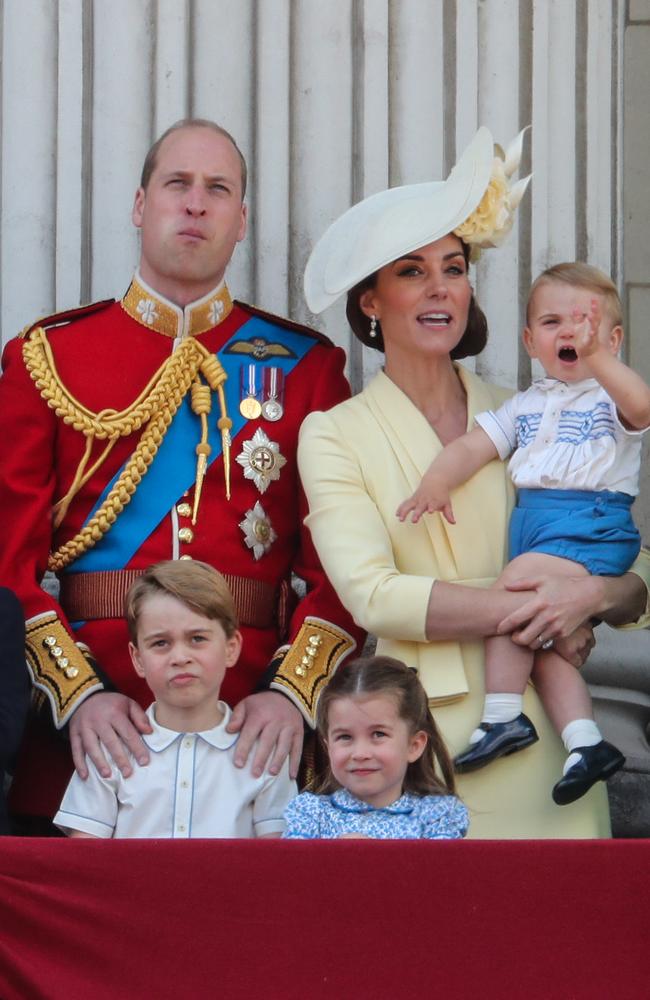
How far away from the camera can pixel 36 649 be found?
401 cm

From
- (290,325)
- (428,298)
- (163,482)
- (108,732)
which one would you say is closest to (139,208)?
(290,325)

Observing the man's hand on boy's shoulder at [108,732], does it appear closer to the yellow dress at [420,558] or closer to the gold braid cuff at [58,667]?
the gold braid cuff at [58,667]

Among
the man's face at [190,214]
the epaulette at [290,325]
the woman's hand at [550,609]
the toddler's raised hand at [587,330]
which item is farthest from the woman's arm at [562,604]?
the man's face at [190,214]

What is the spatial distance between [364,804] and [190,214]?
135 centimetres

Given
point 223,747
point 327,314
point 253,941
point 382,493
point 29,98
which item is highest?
point 29,98

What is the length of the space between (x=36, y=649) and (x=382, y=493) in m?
0.69

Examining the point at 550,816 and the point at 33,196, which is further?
the point at 33,196

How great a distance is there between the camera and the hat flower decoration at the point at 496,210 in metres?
4.09

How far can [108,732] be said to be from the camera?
381 centimetres

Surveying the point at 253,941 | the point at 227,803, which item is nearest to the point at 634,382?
the point at 227,803

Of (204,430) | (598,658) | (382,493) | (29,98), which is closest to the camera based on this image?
(382,493)

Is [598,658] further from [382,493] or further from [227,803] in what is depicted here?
[227,803]

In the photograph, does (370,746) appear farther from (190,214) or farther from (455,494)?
(190,214)

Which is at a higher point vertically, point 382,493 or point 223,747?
point 382,493
